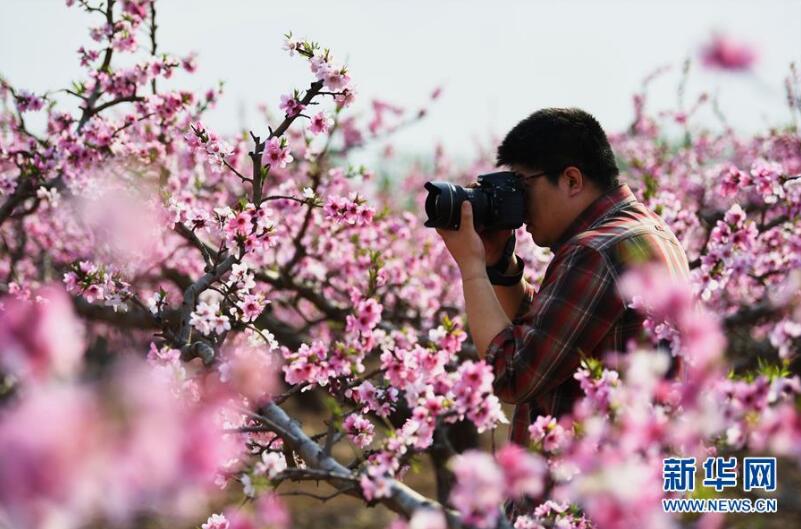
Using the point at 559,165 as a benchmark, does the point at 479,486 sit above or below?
below

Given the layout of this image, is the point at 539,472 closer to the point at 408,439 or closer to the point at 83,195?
the point at 408,439

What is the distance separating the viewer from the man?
1742 millimetres

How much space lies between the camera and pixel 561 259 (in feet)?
6.07

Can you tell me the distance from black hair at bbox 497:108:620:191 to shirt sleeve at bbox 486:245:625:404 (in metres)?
0.39

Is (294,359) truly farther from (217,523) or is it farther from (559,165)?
(559,165)

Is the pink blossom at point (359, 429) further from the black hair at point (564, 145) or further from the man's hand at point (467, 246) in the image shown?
the black hair at point (564, 145)

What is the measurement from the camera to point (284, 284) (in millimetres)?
4246

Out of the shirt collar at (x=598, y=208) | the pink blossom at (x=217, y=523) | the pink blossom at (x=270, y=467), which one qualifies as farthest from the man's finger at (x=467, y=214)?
the pink blossom at (x=217, y=523)

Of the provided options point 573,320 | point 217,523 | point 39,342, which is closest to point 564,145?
point 573,320

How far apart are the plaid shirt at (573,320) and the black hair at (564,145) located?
300mm

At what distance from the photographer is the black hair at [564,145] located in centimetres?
209

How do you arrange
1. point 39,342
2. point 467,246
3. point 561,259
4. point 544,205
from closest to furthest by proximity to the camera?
1. point 39,342
2. point 561,259
3. point 467,246
4. point 544,205

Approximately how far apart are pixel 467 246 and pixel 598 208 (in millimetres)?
396

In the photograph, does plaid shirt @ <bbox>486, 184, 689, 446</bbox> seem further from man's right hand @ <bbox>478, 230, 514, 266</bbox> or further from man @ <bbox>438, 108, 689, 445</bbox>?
man's right hand @ <bbox>478, 230, 514, 266</bbox>
